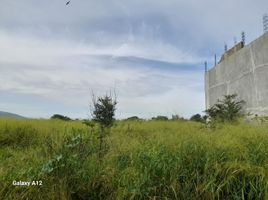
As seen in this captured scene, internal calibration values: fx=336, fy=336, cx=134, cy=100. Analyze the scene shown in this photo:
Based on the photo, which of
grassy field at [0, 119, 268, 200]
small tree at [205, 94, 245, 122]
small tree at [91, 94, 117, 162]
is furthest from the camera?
small tree at [205, 94, 245, 122]

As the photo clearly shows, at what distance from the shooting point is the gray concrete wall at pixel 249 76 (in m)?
11.5

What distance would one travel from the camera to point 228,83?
16.1m

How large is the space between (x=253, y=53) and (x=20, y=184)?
11001 mm

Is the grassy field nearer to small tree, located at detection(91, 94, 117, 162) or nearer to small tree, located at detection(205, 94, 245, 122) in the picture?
small tree, located at detection(91, 94, 117, 162)

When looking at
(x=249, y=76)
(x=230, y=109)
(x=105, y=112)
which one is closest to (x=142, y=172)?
(x=105, y=112)

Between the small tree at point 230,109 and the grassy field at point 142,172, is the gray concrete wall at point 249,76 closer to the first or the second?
the small tree at point 230,109

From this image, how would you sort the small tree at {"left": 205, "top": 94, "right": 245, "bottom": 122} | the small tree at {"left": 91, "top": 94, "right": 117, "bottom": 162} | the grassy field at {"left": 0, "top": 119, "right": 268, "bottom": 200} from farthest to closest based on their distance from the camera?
the small tree at {"left": 205, "top": 94, "right": 245, "bottom": 122}, the small tree at {"left": 91, "top": 94, "right": 117, "bottom": 162}, the grassy field at {"left": 0, "top": 119, "right": 268, "bottom": 200}

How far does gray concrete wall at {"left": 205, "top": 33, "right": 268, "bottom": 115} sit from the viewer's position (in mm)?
11530

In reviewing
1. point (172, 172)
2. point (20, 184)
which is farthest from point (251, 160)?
point (20, 184)

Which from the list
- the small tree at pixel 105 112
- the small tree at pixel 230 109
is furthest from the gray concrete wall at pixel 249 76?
the small tree at pixel 105 112

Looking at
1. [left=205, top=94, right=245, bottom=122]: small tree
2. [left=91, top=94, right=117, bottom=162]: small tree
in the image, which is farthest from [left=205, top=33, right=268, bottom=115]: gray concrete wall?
[left=91, top=94, right=117, bottom=162]: small tree

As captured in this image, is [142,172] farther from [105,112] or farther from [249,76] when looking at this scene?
[249,76]

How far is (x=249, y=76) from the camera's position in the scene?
42.4ft

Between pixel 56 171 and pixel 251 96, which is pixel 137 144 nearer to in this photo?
pixel 56 171
